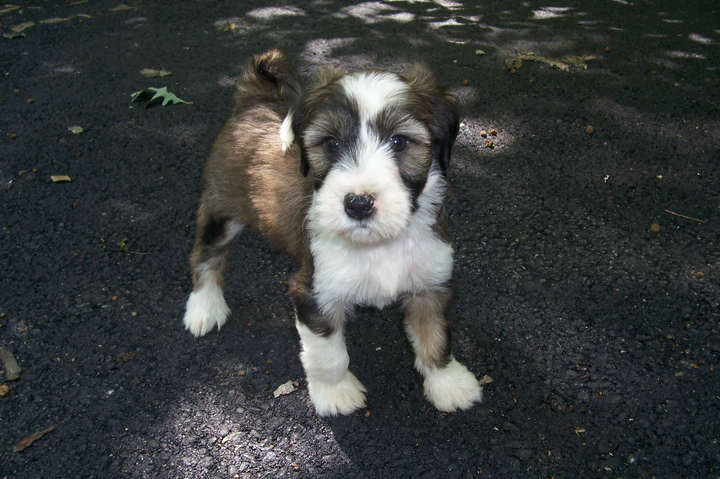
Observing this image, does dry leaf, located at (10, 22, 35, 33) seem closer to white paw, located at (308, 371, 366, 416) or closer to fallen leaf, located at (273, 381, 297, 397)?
fallen leaf, located at (273, 381, 297, 397)

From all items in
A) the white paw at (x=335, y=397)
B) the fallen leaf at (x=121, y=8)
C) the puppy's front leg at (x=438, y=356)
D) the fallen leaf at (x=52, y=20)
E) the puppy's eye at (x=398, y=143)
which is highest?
the puppy's eye at (x=398, y=143)

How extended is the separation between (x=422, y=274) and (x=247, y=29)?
5322 mm

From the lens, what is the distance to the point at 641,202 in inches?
163

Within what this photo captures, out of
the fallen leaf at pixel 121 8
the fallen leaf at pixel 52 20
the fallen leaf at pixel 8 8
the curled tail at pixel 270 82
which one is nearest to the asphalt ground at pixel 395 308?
the fallen leaf at pixel 52 20

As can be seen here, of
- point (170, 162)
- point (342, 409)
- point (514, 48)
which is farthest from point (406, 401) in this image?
point (514, 48)

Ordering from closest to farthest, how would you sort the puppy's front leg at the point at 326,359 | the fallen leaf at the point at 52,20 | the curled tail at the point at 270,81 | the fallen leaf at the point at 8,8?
the puppy's front leg at the point at 326,359 → the curled tail at the point at 270,81 → the fallen leaf at the point at 52,20 → the fallen leaf at the point at 8,8

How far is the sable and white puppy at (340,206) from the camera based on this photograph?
2285mm

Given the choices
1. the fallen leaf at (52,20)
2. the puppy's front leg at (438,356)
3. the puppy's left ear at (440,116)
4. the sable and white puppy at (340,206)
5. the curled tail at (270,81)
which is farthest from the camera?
the fallen leaf at (52,20)

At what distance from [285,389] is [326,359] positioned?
1.47 feet

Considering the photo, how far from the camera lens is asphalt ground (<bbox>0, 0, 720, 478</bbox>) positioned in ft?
9.07

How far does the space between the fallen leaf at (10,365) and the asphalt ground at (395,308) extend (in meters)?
0.03

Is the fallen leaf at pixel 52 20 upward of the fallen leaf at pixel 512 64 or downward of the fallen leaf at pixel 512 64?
downward

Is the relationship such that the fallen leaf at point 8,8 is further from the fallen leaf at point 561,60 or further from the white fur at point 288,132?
the white fur at point 288,132

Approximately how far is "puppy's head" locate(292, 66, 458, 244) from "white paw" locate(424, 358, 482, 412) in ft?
3.31
